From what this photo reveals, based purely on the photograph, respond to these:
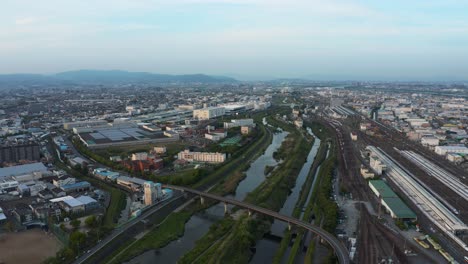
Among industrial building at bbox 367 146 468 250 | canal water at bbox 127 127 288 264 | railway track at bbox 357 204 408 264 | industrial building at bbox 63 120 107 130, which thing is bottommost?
canal water at bbox 127 127 288 264

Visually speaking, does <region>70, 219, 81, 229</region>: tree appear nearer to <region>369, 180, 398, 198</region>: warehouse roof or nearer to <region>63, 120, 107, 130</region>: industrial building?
A: <region>369, 180, 398, 198</region>: warehouse roof

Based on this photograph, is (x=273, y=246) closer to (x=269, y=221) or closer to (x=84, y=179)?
(x=269, y=221)

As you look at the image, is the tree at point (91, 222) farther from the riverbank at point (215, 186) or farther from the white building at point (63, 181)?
the white building at point (63, 181)

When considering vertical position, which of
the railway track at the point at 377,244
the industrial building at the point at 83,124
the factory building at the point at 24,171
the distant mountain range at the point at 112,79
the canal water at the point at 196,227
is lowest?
the canal water at the point at 196,227

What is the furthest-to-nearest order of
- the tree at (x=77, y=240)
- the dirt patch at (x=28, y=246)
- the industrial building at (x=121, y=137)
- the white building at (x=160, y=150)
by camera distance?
1. the industrial building at (x=121, y=137)
2. the white building at (x=160, y=150)
3. the tree at (x=77, y=240)
4. the dirt patch at (x=28, y=246)

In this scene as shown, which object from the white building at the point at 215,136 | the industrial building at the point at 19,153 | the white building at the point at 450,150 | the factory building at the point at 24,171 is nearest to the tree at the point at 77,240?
the factory building at the point at 24,171

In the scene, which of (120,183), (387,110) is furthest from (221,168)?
(387,110)

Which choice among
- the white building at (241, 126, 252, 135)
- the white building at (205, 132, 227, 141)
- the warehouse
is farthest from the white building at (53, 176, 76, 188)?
the white building at (241, 126, 252, 135)
